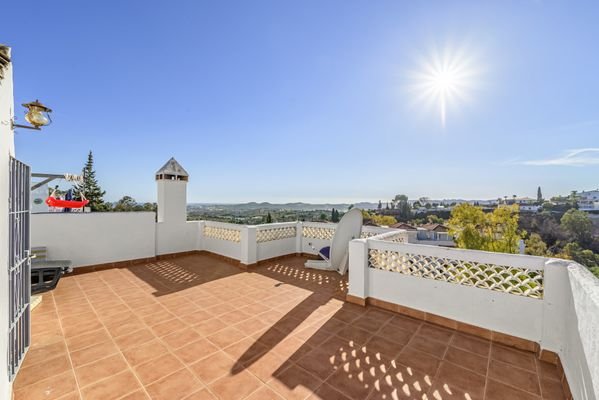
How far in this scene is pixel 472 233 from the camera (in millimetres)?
11188

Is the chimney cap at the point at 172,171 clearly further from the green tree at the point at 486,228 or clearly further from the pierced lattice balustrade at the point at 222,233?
the green tree at the point at 486,228

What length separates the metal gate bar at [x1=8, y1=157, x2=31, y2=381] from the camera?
2.06 metres

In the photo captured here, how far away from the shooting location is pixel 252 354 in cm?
260

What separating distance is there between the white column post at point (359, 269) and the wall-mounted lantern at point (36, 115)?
4.39 meters

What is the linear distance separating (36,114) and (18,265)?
1596 mm

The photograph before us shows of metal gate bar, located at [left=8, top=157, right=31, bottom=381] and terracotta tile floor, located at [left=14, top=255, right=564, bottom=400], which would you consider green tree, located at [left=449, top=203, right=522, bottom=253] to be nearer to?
terracotta tile floor, located at [left=14, top=255, right=564, bottom=400]

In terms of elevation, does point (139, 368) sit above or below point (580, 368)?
below

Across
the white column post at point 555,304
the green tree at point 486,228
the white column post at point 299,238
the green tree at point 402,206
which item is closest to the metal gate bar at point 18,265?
the white column post at point 555,304

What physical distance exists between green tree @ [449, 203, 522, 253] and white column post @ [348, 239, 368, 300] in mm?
9675

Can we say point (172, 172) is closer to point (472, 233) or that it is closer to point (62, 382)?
point (62, 382)

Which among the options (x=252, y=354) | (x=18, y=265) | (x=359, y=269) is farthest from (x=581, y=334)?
(x=18, y=265)

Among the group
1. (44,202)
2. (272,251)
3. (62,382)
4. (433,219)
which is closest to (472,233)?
(272,251)

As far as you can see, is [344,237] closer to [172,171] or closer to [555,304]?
[555,304]

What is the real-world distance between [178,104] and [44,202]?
5.45 m
